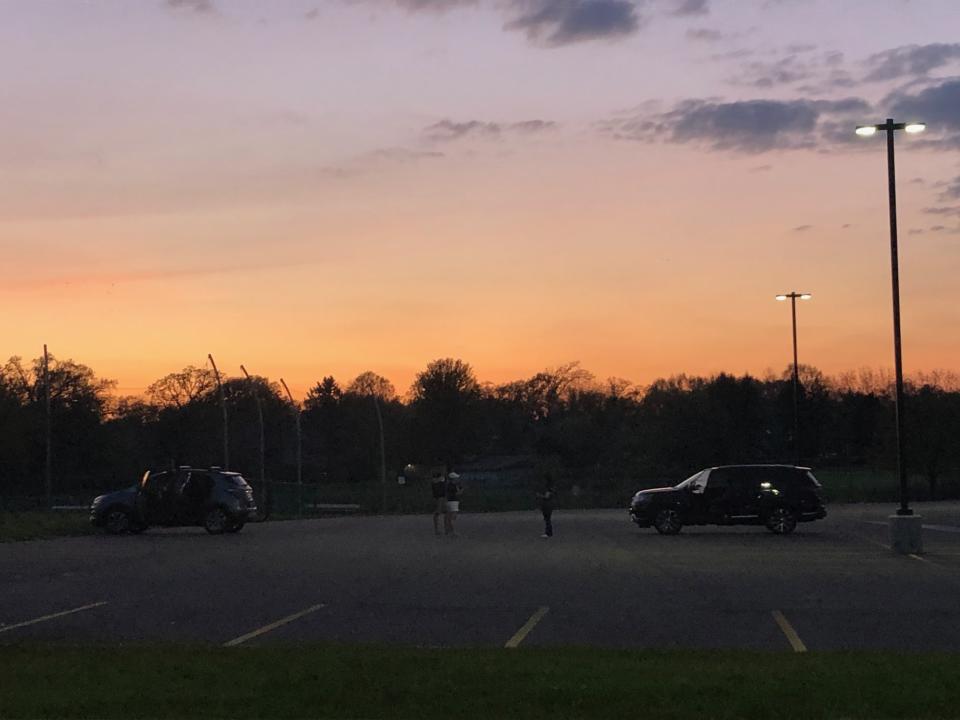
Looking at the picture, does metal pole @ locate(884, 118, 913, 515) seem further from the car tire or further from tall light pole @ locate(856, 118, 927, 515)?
the car tire

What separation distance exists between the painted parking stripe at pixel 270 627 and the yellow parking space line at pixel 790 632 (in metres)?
5.24

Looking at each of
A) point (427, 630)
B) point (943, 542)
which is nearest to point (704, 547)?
point (943, 542)

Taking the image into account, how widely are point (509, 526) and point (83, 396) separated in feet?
199

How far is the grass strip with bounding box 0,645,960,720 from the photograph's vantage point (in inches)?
350

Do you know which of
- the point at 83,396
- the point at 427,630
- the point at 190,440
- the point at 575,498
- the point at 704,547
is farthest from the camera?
the point at 190,440

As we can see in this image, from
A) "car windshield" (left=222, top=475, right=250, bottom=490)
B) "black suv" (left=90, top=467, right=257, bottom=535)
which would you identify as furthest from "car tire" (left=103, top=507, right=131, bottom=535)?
"car windshield" (left=222, top=475, right=250, bottom=490)

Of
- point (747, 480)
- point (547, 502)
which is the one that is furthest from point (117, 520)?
point (747, 480)

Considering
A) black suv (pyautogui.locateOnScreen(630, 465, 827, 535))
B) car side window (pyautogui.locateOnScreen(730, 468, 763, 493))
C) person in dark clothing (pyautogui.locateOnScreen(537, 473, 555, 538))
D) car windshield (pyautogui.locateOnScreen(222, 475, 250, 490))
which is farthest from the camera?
car windshield (pyautogui.locateOnScreen(222, 475, 250, 490))

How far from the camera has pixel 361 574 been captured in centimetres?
2134

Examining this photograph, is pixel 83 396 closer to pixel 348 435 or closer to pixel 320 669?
pixel 348 435

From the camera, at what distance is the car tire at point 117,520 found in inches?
1443

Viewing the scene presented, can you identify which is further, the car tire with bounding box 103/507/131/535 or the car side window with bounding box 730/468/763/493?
the car tire with bounding box 103/507/131/535

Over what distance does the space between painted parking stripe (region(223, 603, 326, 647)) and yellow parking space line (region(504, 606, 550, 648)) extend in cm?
257

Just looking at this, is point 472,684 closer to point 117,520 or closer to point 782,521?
point 782,521
